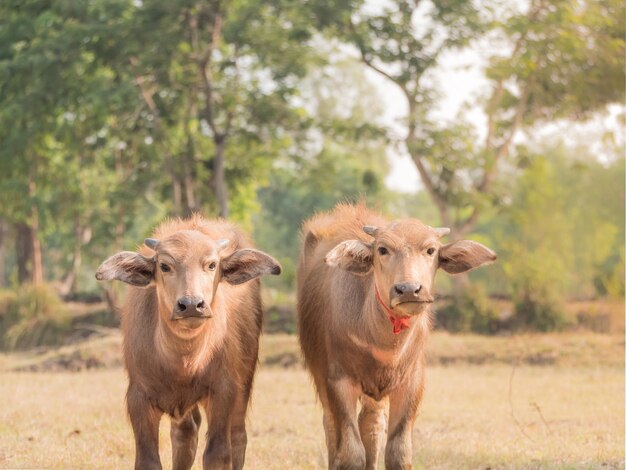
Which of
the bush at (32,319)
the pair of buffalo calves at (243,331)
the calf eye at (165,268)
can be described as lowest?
the bush at (32,319)

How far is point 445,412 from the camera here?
1212cm

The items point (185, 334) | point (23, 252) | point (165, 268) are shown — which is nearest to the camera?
point (165, 268)

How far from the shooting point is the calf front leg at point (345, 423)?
22.2 ft

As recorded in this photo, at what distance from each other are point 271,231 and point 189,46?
28.4 meters

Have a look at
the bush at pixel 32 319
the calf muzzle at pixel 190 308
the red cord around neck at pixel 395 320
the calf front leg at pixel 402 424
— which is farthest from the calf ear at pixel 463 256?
the bush at pixel 32 319

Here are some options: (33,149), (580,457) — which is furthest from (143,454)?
(33,149)

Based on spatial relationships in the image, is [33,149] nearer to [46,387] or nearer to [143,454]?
[46,387]

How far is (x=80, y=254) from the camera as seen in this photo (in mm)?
31484

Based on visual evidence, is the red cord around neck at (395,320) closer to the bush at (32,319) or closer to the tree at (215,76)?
the tree at (215,76)

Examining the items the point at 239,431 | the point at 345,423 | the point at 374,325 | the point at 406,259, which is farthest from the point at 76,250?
the point at 406,259

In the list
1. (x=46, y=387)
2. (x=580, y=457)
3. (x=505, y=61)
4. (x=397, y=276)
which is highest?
(x=505, y=61)

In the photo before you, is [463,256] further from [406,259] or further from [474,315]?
[474,315]

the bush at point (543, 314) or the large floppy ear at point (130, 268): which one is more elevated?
the large floppy ear at point (130, 268)

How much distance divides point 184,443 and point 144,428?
99 centimetres
